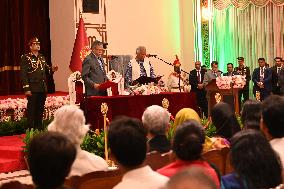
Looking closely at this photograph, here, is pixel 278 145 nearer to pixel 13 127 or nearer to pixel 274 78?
pixel 13 127

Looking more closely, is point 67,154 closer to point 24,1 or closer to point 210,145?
point 210,145

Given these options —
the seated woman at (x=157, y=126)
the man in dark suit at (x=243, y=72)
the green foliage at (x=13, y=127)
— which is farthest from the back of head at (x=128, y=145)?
the man in dark suit at (x=243, y=72)

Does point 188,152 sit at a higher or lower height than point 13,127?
higher

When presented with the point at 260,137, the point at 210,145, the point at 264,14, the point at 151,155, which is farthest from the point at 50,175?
Answer: the point at 264,14

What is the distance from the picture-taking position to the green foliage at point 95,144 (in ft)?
21.8

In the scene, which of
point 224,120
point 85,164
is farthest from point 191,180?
point 224,120

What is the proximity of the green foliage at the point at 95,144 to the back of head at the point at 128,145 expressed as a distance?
408 centimetres

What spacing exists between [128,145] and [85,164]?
1.00m

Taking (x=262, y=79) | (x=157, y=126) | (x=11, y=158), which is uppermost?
(x=262, y=79)

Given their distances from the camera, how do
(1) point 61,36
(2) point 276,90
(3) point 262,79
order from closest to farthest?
(1) point 61,36 → (2) point 276,90 → (3) point 262,79

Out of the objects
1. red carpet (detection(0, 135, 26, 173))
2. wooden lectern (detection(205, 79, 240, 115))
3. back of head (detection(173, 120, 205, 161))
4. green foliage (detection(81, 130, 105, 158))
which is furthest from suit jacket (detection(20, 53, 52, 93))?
back of head (detection(173, 120, 205, 161))

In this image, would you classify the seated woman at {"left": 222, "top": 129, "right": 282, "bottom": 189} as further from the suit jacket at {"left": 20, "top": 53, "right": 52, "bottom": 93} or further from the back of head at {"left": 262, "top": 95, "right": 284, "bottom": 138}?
the suit jacket at {"left": 20, "top": 53, "right": 52, "bottom": 93}

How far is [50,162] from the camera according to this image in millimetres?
2219

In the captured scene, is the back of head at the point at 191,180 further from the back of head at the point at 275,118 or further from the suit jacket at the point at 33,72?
the suit jacket at the point at 33,72
